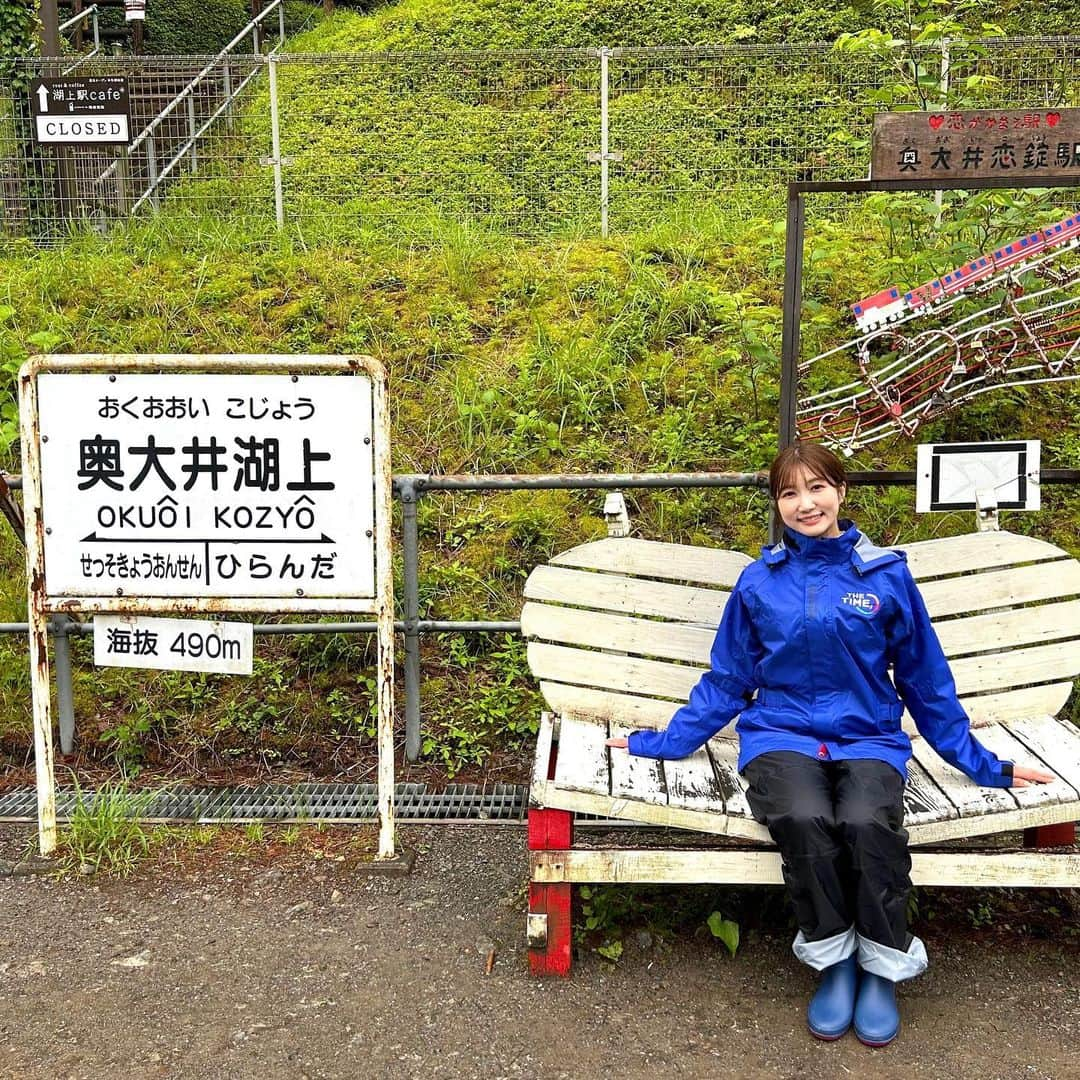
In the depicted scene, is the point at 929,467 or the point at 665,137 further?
the point at 665,137

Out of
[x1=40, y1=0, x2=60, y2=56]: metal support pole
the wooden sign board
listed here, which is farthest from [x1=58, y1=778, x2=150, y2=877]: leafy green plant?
[x1=40, y1=0, x2=60, y2=56]: metal support pole

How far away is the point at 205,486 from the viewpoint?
341 cm

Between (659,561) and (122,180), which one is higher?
(122,180)

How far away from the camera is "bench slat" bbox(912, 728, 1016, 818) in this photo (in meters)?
2.72

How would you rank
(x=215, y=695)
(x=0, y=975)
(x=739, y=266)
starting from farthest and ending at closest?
(x=739, y=266) → (x=215, y=695) → (x=0, y=975)

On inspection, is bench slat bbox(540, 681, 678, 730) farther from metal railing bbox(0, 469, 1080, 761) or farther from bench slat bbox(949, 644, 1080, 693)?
bench slat bbox(949, 644, 1080, 693)

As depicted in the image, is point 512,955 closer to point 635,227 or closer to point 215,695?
point 215,695

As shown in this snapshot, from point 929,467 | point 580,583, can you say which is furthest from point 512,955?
point 929,467

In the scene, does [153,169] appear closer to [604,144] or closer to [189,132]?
[189,132]

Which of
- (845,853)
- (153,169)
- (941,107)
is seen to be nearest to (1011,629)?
(845,853)

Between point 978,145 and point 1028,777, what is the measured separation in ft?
6.11

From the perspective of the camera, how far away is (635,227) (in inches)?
296

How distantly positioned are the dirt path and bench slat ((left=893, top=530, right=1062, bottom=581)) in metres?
1.09

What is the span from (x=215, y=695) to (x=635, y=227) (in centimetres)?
460
